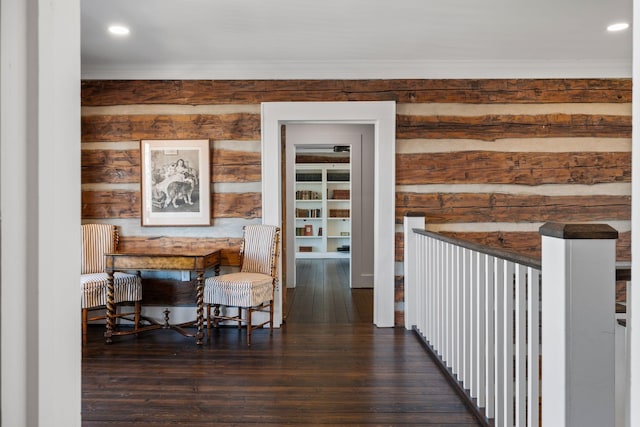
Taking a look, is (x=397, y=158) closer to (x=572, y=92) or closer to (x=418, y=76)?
(x=418, y=76)

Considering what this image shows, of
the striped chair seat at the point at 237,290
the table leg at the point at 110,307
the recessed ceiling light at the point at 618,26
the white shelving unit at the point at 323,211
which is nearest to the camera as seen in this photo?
the recessed ceiling light at the point at 618,26

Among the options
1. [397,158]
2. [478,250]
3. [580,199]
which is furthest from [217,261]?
[580,199]

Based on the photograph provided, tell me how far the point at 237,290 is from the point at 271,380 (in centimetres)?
92

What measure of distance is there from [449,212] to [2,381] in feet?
13.0

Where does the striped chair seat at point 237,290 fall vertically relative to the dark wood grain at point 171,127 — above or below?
below

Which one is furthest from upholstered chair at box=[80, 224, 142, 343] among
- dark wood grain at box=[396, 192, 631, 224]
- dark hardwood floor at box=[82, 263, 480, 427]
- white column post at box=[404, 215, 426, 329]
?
dark wood grain at box=[396, 192, 631, 224]

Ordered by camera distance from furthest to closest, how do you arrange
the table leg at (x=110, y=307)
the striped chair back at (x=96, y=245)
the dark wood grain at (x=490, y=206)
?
the dark wood grain at (x=490, y=206), the striped chair back at (x=96, y=245), the table leg at (x=110, y=307)

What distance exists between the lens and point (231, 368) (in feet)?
9.82

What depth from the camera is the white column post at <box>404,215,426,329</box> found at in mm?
3863

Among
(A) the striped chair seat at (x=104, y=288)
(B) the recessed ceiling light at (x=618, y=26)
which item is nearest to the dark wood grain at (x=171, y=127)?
(A) the striped chair seat at (x=104, y=288)

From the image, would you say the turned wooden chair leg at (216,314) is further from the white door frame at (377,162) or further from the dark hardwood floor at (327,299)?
the dark hardwood floor at (327,299)

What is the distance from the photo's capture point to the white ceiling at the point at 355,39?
115 inches

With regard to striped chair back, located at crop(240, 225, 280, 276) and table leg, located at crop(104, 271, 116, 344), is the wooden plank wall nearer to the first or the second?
striped chair back, located at crop(240, 225, 280, 276)

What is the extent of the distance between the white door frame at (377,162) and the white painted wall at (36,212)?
3507 mm
